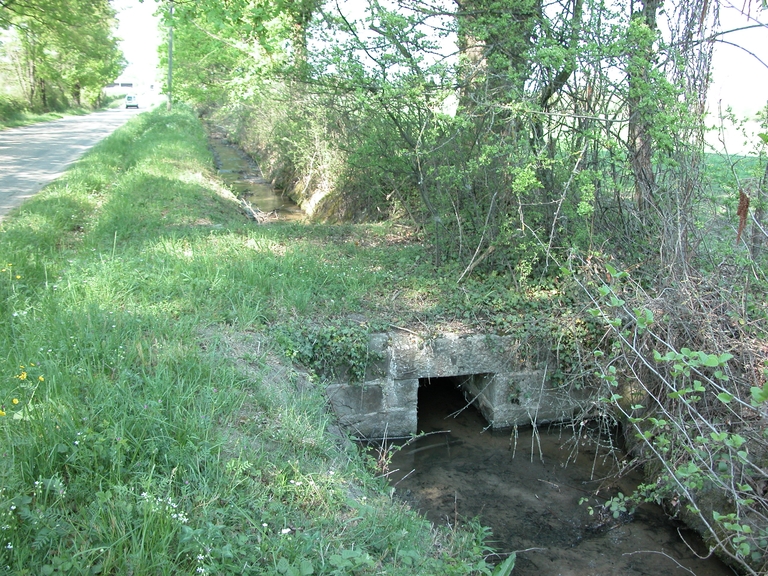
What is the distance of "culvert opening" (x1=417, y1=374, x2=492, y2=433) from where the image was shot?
22.0 feet

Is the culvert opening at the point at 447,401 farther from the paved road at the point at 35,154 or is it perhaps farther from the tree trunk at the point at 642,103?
the paved road at the point at 35,154

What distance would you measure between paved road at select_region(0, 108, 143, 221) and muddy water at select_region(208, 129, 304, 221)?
14.0ft

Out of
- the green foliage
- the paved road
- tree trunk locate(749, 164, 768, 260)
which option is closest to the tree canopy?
the paved road

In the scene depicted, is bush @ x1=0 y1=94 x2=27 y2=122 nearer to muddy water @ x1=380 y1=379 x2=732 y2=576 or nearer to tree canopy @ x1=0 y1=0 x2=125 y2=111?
tree canopy @ x1=0 y1=0 x2=125 y2=111

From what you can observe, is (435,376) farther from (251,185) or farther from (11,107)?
(11,107)

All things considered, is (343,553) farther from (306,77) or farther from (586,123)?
(306,77)

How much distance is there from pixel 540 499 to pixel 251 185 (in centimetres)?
1511

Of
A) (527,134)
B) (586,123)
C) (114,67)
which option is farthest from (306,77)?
(114,67)

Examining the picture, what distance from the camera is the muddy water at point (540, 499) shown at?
4430 mm

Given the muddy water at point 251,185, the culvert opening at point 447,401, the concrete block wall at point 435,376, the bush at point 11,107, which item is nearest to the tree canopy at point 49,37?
the bush at point 11,107

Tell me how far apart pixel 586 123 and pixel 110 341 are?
487 cm

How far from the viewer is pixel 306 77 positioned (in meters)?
7.79

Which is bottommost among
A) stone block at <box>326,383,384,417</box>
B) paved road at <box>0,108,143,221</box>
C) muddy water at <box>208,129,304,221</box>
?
stone block at <box>326,383,384,417</box>

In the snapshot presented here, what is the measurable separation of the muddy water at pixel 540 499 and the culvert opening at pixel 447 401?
34 millimetres
